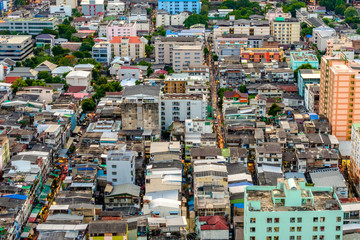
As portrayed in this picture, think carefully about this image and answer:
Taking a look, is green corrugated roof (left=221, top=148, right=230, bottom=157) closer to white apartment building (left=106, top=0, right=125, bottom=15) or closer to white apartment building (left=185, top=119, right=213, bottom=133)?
white apartment building (left=185, top=119, right=213, bottom=133)

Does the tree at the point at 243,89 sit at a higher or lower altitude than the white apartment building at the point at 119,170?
higher

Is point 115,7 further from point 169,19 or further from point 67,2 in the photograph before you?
point 169,19

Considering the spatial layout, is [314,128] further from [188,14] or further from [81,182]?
[188,14]

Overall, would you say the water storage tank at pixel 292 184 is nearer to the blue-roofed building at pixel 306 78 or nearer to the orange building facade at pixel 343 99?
the orange building facade at pixel 343 99

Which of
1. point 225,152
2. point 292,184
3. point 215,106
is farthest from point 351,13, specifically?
point 292,184

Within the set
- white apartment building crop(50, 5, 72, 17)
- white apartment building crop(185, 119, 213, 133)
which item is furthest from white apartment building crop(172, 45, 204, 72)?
white apartment building crop(50, 5, 72, 17)

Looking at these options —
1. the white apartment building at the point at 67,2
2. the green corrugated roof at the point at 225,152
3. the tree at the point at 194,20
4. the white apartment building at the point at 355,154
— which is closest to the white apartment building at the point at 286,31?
the tree at the point at 194,20
